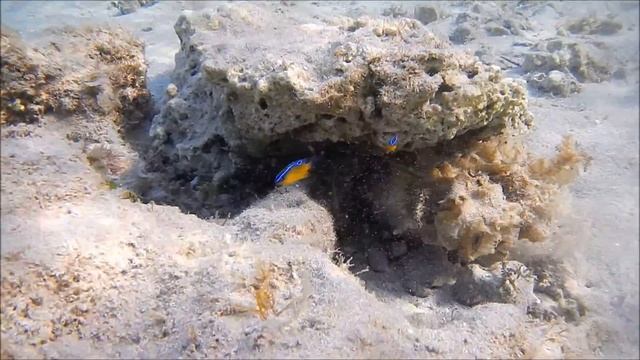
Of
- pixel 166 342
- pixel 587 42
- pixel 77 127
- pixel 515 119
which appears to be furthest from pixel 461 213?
pixel 587 42

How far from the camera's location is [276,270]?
2.54 m

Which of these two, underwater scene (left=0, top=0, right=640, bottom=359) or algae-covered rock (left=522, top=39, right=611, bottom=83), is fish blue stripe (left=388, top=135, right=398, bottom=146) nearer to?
underwater scene (left=0, top=0, right=640, bottom=359)

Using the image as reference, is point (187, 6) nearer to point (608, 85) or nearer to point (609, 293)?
point (608, 85)

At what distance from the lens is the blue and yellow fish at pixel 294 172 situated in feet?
11.2

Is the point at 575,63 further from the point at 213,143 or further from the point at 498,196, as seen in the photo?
the point at 213,143

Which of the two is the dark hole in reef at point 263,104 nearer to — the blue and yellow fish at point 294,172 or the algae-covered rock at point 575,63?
the blue and yellow fish at point 294,172

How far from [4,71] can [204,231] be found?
2.22 m

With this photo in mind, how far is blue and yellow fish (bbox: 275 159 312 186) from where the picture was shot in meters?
3.41

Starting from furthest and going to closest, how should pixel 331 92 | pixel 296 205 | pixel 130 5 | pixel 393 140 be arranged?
pixel 130 5, pixel 296 205, pixel 393 140, pixel 331 92

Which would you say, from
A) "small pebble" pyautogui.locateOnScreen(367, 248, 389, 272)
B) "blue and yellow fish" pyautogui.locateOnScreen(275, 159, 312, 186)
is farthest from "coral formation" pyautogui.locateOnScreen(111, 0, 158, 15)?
"small pebble" pyautogui.locateOnScreen(367, 248, 389, 272)

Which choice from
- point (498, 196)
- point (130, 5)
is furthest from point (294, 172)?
point (130, 5)

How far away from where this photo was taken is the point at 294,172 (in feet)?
11.2

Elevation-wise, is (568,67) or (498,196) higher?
(498,196)

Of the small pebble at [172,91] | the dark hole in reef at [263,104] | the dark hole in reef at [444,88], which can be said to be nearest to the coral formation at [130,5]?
the small pebble at [172,91]
